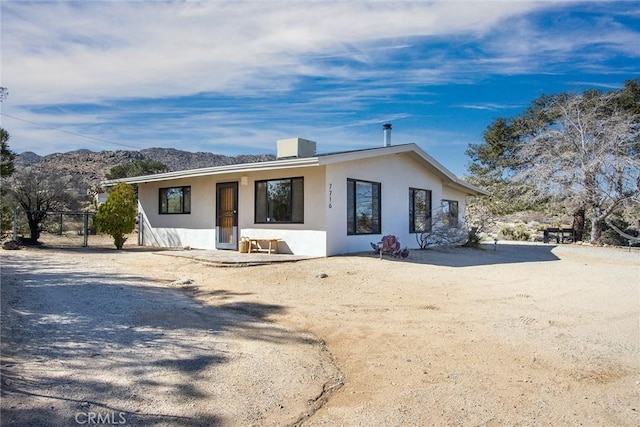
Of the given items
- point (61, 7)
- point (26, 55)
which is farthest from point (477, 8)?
point (26, 55)

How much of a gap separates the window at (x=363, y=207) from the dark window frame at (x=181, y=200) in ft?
18.5

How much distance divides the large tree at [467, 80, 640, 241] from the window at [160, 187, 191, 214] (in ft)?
49.2

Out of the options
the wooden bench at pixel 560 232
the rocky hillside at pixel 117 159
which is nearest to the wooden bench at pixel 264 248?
the wooden bench at pixel 560 232

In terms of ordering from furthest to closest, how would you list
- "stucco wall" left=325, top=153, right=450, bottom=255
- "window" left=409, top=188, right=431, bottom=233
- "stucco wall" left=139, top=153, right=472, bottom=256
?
"window" left=409, top=188, right=431, bottom=233, "stucco wall" left=325, top=153, right=450, bottom=255, "stucco wall" left=139, top=153, right=472, bottom=256

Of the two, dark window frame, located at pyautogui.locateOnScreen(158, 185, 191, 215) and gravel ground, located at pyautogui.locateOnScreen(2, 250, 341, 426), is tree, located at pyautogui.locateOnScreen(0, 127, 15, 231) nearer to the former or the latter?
dark window frame, located at pyautogui.locateOnScreen(158, 185, 191, 215)

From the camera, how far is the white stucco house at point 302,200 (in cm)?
1092

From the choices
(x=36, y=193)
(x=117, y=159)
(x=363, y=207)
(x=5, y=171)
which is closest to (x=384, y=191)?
(x=363, y=207)

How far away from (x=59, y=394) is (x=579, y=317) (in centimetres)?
590

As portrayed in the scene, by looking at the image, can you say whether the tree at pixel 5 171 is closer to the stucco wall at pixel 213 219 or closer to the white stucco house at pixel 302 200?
the white stucco house at pixel 302 200

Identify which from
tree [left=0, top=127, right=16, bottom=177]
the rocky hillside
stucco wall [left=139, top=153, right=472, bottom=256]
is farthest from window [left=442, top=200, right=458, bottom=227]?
the rocky hillside

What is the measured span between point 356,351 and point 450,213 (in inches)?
557

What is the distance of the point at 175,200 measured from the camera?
48.4ft

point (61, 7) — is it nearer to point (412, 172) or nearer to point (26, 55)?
point (26, 55)

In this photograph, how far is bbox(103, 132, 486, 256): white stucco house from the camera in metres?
10.9
